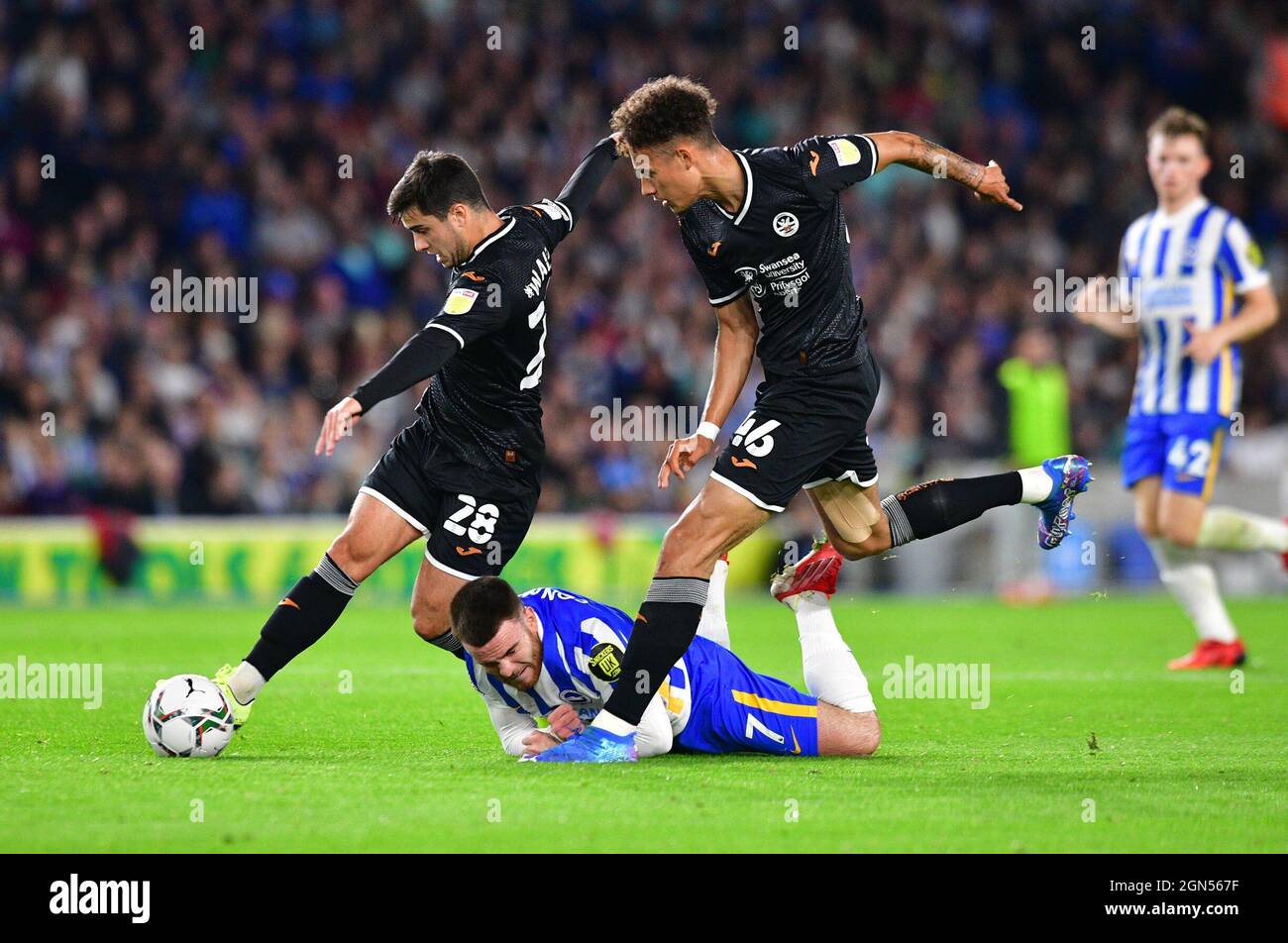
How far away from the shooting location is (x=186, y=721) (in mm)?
5684

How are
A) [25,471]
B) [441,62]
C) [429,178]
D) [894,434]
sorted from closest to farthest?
1. [429,178]
2. [25,471]
3. [894,434]
4. [441,62]

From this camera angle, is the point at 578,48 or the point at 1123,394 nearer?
the point at 1123,394

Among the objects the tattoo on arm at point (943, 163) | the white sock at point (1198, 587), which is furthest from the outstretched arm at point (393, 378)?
the white sock at point (1198, 587)

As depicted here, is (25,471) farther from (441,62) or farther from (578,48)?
(578,48)

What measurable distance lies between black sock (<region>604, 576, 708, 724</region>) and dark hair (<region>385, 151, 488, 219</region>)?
1815mm

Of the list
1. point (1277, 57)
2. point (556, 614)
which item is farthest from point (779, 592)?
point (1277, 57)

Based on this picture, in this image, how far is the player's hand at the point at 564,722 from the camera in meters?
5.53

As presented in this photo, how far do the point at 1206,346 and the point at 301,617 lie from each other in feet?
16.1

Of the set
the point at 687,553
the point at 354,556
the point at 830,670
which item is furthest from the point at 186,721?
the point at 830,670

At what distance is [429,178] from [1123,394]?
43.9ft

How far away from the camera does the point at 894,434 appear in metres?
16.0

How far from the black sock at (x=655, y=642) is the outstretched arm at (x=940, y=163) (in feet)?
5.69

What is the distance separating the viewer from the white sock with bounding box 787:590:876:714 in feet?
19.4
